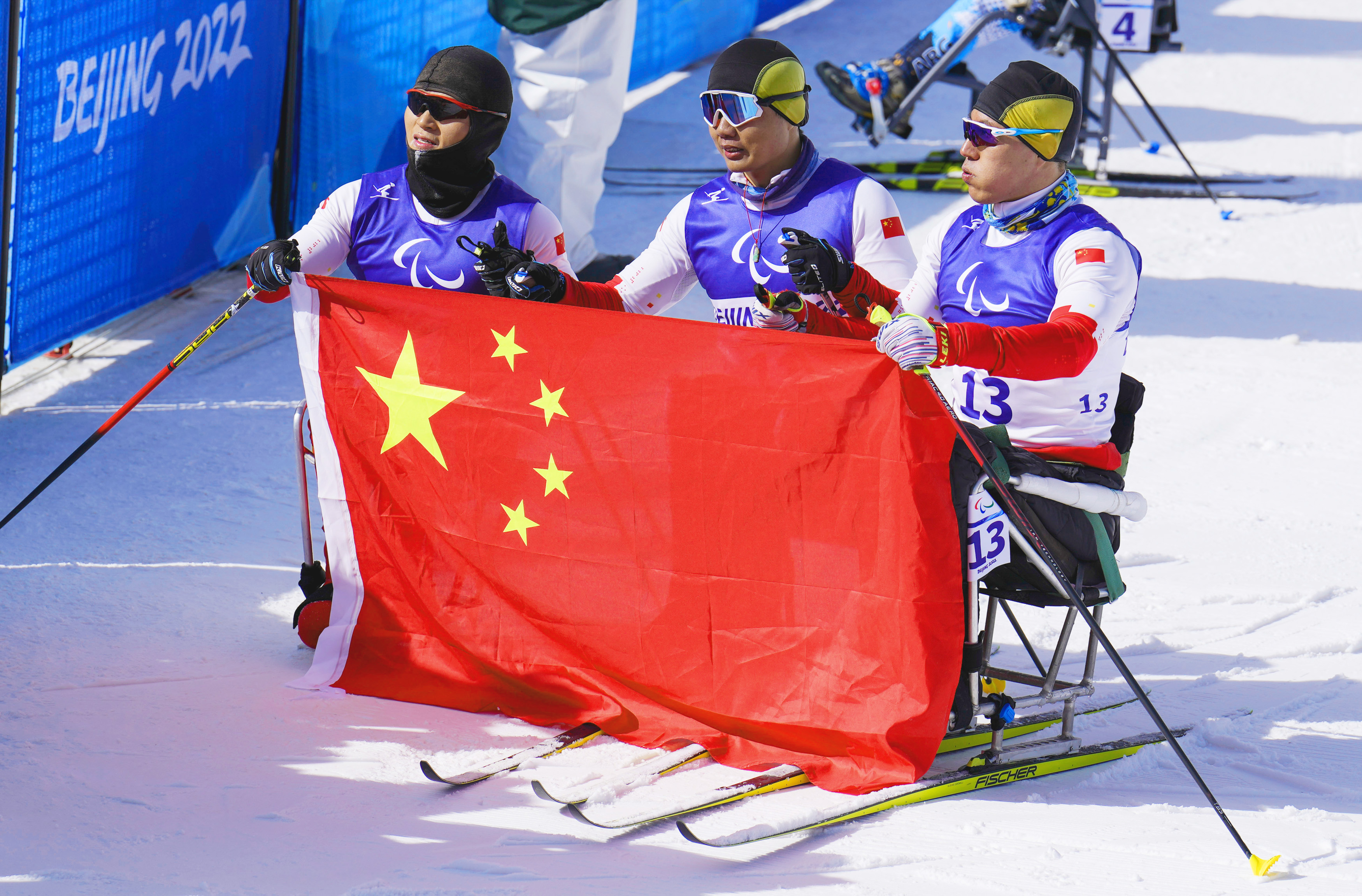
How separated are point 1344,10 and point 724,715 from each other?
1476 centimetres

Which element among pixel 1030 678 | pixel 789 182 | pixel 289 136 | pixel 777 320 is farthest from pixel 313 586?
pixel 289 136

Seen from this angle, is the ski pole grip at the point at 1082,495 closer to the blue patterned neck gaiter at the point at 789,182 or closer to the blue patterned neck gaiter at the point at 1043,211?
the blue patterned neck gaiter at the point at 1043,211

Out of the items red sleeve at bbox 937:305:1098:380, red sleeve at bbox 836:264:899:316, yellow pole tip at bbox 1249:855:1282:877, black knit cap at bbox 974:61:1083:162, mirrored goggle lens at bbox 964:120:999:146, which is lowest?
yellow pole tip at bbox 1249:855:1282:877

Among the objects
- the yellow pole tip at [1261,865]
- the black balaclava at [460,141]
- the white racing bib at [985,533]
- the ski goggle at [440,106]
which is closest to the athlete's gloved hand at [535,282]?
the black balaclava at [460,141]

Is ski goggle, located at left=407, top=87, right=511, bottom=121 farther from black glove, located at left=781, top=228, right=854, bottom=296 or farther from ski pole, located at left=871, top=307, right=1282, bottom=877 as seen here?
ski pole, located at left=871, top=307, right=1282, bottom=877

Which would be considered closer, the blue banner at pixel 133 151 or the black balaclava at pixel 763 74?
the black balaclava at pixel 763 74

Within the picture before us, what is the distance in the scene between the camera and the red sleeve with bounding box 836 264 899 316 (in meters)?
3.71

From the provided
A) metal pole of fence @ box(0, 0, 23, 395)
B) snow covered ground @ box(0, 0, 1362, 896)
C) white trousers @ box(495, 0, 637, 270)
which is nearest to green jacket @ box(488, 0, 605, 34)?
white trousers @ box(495, 0, 637, 270)

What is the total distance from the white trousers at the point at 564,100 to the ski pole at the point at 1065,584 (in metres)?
5.15

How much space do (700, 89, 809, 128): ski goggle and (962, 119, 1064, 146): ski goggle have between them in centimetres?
53

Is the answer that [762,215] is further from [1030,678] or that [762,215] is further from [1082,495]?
[1030,678]

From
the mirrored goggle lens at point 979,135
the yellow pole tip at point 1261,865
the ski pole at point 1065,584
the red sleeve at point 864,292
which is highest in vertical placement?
the mirrored goggle lens at point 979,135

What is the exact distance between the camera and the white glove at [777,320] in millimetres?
3699

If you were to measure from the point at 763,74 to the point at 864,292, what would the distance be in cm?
65
